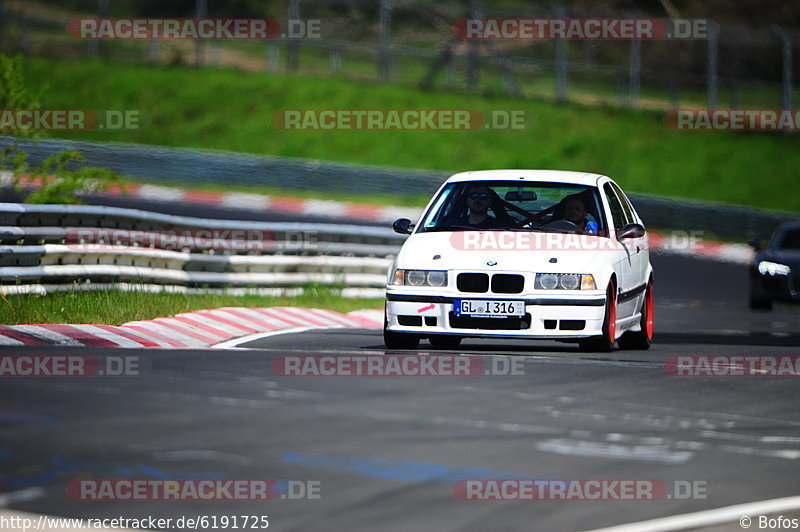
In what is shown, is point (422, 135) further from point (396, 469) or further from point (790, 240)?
point (396, 469)

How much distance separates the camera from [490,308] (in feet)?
37.6

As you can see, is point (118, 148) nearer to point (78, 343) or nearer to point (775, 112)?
point (775, 112)

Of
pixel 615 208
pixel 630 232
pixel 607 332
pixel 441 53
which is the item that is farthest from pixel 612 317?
pixel 441 53

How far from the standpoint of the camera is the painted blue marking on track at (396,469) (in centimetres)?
679

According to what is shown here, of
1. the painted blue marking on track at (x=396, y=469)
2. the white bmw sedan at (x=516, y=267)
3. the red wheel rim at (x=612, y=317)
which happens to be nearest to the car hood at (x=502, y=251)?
the white bmw sedan at (x=516, y=267)

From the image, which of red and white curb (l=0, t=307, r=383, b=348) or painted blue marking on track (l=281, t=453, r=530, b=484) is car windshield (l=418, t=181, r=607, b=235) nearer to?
red and white curb (l=0, t=307, r=383, b=348)

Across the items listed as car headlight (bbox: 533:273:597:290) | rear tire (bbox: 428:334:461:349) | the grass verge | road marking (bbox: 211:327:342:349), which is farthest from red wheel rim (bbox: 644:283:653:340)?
the grass verge

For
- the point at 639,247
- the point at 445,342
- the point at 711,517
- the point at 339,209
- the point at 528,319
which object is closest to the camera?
the point at 711,517

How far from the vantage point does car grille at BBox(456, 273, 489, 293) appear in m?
11.5

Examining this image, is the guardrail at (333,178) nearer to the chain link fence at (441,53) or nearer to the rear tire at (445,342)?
the chain link fence at (441,53)

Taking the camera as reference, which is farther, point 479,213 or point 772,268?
point 772,268

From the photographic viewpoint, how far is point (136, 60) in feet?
137

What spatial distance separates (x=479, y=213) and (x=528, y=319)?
4.34 feet

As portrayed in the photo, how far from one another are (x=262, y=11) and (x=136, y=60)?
8534mm
